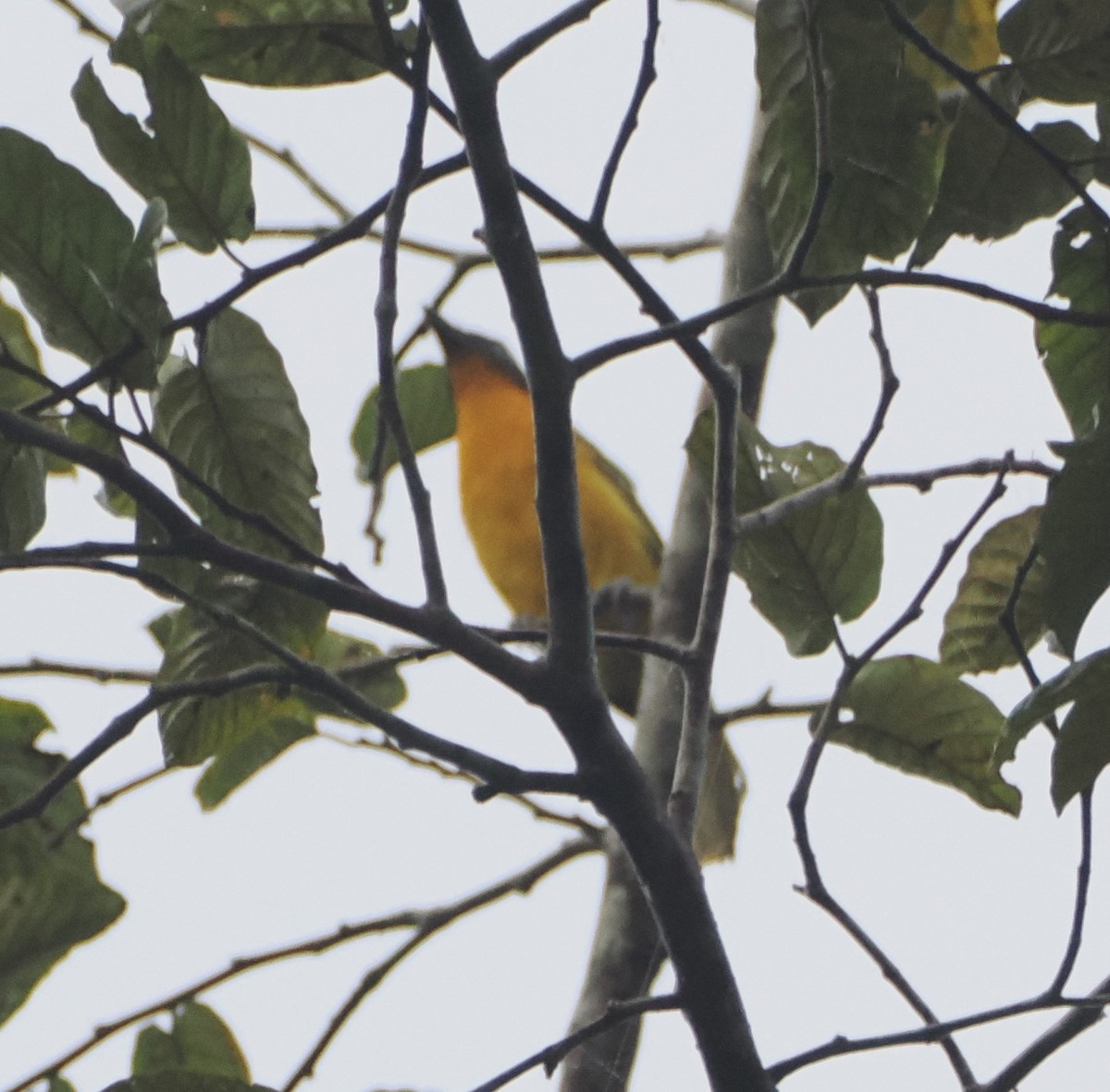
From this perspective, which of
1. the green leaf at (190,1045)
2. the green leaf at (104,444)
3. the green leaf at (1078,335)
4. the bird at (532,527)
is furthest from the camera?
the bird at (532,527)

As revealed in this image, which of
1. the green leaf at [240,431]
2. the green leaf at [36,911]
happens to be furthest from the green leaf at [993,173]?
the green leaf at [36,911]

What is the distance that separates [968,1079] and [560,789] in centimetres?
55

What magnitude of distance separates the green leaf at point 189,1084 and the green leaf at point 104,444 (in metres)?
0.54

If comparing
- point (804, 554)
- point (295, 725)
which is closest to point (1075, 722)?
point (804, 554)

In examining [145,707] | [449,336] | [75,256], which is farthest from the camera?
[449,336]

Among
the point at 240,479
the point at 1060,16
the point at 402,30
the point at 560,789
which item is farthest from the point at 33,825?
the point at 1060,16

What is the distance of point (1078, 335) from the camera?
Result: 1.64 metres

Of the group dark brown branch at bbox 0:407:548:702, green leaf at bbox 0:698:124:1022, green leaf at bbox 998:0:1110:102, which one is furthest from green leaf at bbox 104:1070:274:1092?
green leaf at bbox 998:0:1110:102

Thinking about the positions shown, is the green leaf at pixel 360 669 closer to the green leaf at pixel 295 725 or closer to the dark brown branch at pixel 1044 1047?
the green leaf at pixel 295 725

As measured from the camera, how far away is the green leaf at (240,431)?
1598mm

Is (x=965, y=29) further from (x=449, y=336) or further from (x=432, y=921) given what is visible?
(x=449, y=336)

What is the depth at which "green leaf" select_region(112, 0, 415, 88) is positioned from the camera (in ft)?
4.97

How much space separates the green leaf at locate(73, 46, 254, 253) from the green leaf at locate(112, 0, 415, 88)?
37mm

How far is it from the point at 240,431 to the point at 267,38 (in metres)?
0.40
